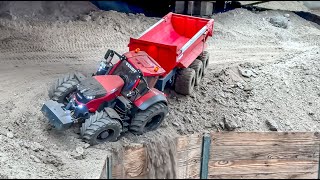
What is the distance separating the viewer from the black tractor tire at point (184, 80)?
8.40m

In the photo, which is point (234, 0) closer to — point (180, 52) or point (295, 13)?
point (295, 13)

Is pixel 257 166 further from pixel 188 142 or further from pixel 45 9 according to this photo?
pixel 45 9

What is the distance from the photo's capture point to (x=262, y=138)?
22.8ft

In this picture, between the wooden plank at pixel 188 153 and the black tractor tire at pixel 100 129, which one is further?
the black tractor tire at pixel 100 129

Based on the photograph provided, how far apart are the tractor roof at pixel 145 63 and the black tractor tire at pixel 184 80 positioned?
655 millimetres

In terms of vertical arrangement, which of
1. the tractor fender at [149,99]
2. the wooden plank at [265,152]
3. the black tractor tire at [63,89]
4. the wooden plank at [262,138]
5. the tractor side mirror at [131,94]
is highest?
the tractor side mirror at [131,94]

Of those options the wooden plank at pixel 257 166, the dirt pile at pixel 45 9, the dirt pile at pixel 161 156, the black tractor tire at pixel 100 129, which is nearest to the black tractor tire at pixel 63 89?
the black tractor tire at pixel 100 129

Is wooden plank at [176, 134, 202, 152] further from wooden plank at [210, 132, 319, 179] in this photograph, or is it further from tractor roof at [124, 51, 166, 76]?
tractor roof at [124, 51, 166, 76]

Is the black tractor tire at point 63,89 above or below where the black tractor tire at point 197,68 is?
above

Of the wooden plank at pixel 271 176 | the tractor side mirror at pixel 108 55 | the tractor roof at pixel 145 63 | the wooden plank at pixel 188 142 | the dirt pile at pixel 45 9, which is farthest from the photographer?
the dirt pile at pixel 45 9

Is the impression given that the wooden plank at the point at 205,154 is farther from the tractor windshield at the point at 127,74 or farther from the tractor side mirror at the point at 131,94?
the tractor windshield at the point at 127,74

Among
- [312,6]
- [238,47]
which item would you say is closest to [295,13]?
[312,6]

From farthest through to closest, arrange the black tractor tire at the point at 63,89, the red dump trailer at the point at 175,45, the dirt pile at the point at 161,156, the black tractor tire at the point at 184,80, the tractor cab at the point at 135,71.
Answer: the black tractor tire at the point at 184,80
the red dump trailer at the point at 175,45
the black tractor tire at the point at 63,89
the tractor cab at the point at 135,71
the dirt pile at the point at 161,156

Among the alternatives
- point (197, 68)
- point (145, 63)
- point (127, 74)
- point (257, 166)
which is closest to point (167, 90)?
point (197, 68)
